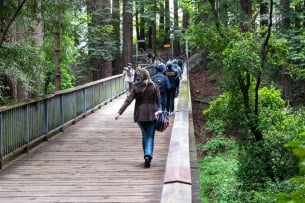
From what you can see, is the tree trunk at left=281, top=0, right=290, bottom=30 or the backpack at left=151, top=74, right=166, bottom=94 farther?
the tree trunk at left=281, top=0, right=290, bottom=30

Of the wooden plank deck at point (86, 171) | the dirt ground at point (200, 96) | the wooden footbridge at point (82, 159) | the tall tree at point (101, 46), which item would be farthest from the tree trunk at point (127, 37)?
the wooden plank deck at point (86, 171)

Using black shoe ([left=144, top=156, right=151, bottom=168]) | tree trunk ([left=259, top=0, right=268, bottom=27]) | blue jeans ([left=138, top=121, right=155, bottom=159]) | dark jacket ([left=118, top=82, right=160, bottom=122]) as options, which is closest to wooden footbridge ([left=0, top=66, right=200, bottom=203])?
black shoe ([left=144, top=156, right=151, bottom=168])

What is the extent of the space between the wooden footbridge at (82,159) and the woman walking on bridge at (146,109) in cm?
35

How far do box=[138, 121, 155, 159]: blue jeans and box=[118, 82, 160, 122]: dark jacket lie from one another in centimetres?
15

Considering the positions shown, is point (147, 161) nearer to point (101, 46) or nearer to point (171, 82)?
point (171, 82)

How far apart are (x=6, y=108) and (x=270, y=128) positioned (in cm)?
533

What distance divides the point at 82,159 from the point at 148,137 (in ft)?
5.41

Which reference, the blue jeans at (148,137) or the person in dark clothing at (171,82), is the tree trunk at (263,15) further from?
the blue jeans at (148,137)

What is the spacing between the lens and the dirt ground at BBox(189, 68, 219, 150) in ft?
60.2

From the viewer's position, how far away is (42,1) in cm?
999

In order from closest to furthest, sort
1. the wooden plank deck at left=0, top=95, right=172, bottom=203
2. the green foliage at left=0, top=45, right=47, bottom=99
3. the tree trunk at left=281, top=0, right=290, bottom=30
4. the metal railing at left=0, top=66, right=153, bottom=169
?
the wooden plank deck at left=0, top=95, right=172, bottom=203, the metal railing at left=0, top=66, right=153, bottom=169, the green foliage at left=0, top=45, right=47, bottom=99, the tree trunk at left=281, top=0, right=290, bottom=30

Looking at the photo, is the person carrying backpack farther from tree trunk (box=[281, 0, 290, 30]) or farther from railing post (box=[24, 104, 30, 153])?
tree trunk (box=[281, 0, 290, 30])

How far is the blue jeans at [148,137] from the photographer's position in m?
8.22

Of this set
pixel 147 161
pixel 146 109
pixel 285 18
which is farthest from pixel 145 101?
pixel 285 18
